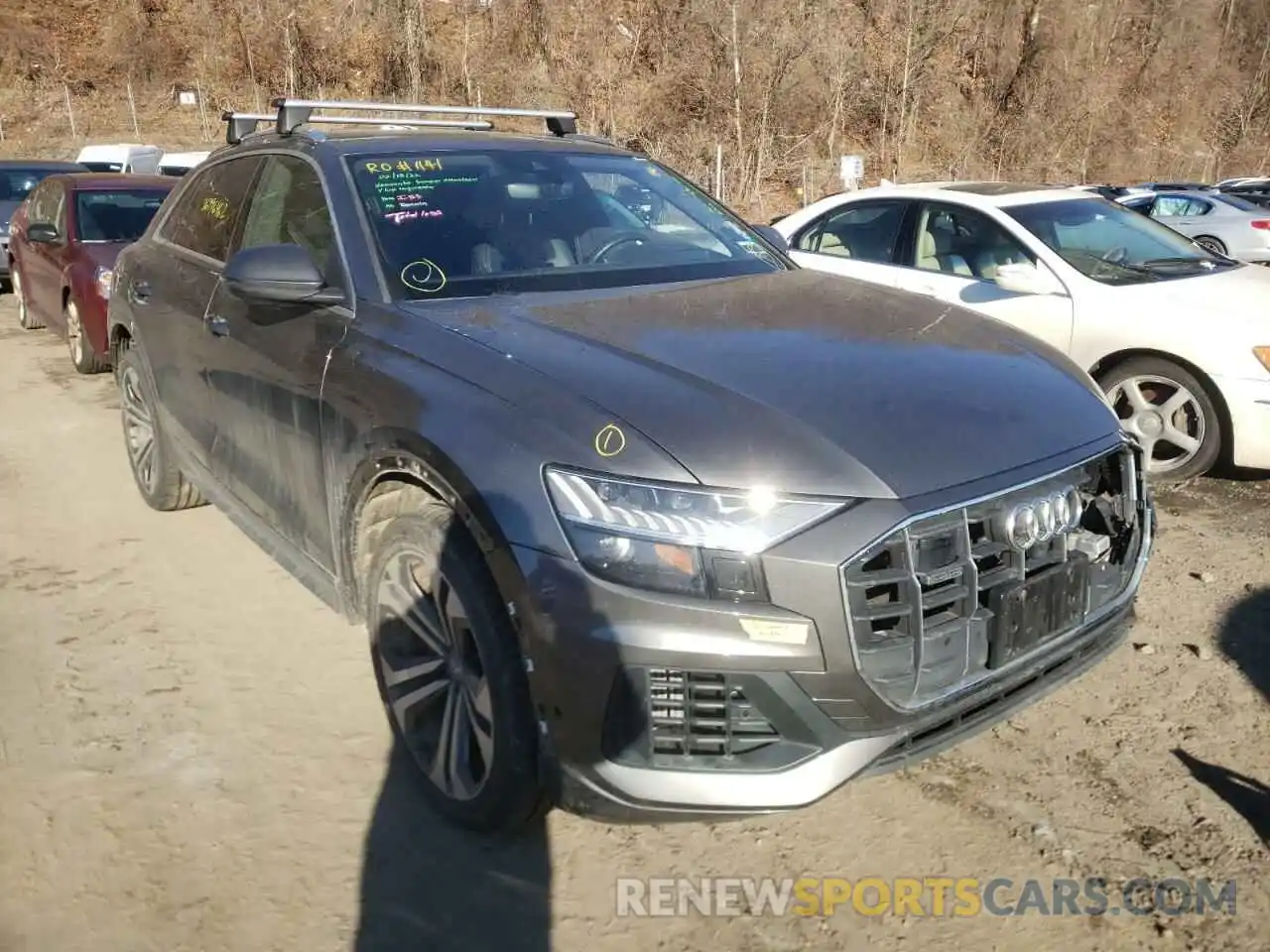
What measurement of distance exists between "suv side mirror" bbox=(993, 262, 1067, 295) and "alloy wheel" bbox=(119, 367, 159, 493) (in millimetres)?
4553

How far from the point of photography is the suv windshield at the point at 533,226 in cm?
325

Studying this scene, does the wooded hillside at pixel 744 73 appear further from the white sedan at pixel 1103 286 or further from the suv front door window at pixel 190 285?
the suv front door window at pixel 190 285

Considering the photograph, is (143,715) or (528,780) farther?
(143,715)

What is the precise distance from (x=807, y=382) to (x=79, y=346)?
7.42 metres

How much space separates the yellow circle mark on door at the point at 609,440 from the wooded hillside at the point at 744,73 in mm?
26536

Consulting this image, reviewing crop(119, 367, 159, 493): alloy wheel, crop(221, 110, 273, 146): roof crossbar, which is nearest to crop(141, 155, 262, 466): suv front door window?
crop(221, 110, 273, 146): roof crossbar

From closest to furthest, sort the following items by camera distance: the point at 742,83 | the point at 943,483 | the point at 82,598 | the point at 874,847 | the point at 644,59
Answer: the point at 943,483
the point at 874,847
the point at 82,598
the point at 742,83
the point at 644,59

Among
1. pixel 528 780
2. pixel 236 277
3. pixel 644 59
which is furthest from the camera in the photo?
pixel 644 59

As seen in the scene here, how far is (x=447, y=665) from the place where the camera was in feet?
8.85

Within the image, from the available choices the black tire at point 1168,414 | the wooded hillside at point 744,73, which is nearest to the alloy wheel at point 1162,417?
the black tire at point 1168,414

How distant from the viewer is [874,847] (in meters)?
2.72

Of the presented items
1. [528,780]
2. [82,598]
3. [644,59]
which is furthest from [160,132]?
[528,780]

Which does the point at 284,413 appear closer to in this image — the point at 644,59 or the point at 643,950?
the point at 643,950

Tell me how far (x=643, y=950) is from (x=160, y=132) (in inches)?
1538
